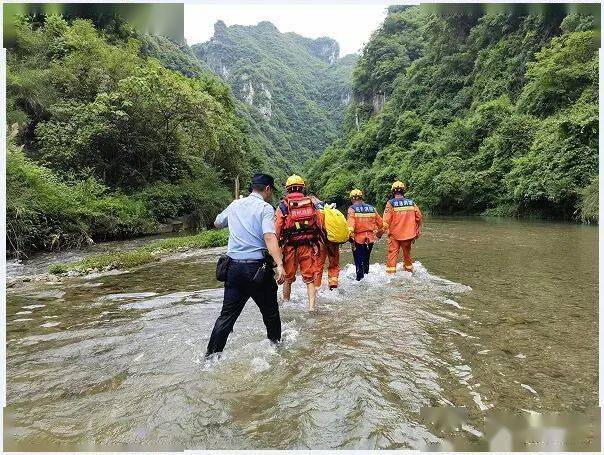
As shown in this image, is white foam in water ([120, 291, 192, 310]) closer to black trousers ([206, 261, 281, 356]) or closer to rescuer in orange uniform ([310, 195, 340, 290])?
rescuer in orange uniform ([310, 195, 340, 290])

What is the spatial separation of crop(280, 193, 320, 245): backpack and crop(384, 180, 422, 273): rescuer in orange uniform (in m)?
2.85

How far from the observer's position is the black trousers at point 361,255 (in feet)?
28.7

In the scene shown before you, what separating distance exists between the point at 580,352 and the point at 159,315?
521cm

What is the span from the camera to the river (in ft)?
10.8

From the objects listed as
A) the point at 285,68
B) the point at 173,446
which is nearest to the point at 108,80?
the point at 173,446

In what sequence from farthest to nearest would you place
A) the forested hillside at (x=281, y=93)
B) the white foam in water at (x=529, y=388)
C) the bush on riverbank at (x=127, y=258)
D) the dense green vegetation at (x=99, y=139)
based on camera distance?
the forested hillside at (x=281, y=93)
the dense green vegetation at (x=99, y=139)
the bush on riverbank at (x=127, y=258)
the white foam in water at (x=529, y=388)

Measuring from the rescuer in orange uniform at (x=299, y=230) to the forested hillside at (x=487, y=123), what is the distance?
60.5ft

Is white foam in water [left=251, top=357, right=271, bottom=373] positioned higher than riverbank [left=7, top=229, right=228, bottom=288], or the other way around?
white foam in water [left=251, top=357, right=271, bottom=373]

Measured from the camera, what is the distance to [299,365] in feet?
14.6

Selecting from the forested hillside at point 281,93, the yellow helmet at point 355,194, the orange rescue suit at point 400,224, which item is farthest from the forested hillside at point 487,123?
the forested hillside at point 281,93

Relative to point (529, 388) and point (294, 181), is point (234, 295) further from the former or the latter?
point (529, 388)

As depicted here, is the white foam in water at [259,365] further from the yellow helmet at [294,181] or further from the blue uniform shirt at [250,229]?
the yellow helmet at [294,181]

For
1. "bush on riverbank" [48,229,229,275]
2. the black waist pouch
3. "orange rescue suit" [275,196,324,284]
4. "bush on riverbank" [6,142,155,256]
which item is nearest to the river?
"orange rescue suit" [275,196,324,284]

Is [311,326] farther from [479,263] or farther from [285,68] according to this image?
[285,68]
